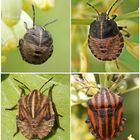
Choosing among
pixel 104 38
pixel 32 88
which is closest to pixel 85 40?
pixel 104 38

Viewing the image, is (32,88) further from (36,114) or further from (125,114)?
(125,114)

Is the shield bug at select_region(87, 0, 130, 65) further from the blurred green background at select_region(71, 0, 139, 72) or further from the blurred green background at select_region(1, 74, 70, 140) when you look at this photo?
the blurred green background at select_region(1, 74, 70, 140)

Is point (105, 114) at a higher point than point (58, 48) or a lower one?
lower

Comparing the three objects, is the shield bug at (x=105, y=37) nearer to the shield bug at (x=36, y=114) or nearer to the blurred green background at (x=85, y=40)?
the blurred green background at (x=85, y=40)

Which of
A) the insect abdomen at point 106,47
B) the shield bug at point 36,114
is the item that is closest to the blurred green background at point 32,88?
the shield bug at point 36,114

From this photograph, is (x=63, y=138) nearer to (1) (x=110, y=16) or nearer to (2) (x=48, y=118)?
(2) (x=48, y=118)

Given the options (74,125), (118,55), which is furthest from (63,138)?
(118,55)
